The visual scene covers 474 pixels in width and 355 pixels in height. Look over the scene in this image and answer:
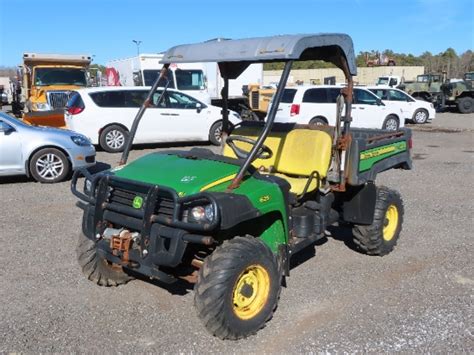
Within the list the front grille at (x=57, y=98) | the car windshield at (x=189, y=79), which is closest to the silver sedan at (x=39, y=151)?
the front grille at (x=57, y=98)

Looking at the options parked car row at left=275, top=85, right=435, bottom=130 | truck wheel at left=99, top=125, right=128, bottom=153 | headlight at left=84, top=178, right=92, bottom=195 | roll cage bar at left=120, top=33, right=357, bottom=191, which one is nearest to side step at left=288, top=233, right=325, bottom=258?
roll cage bar at left=120, top=33, right=357, bottom=191

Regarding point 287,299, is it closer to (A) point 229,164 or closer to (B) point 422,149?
(A) point 229,164

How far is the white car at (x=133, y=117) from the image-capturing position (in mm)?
12555

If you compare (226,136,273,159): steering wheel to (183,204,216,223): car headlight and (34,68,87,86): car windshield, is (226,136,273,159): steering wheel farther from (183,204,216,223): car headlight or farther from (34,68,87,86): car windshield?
(34,68,87,86): car windshield

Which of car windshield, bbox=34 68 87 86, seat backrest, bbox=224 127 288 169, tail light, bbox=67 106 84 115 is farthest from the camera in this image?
car windshield, bbox=34 68 87 86

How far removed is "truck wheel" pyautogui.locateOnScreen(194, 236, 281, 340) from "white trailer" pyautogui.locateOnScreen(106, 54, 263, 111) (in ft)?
43.5

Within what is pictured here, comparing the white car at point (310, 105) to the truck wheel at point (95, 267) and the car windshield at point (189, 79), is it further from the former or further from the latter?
the truck wheel at point (95, 267)

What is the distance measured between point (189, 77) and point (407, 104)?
8697mm

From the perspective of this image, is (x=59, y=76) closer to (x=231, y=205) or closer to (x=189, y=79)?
(x=189, y=79)

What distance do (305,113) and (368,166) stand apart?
428 inches

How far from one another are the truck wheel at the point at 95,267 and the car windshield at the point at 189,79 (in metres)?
14.4

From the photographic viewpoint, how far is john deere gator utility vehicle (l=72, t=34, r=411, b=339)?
343cm

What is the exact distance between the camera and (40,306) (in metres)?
4.17

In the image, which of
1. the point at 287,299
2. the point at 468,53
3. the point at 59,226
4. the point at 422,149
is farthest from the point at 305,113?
the point at 468,53
